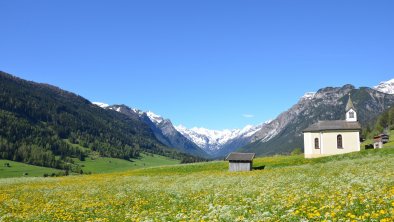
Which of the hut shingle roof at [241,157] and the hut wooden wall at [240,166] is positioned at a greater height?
the hut shingle roof at [241,157]

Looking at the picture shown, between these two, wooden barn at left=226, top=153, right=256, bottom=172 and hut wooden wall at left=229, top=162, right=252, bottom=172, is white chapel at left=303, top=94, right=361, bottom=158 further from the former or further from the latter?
hut wooden wall at left=229, top=162, right=252, bottom=172

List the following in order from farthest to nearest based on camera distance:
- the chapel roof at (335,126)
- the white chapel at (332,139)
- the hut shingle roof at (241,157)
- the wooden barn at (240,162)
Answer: the chapel roof at (335,126), the white chapel at (332,139), the hut shingle roof at (241,157), the wooden barn at (240,162)

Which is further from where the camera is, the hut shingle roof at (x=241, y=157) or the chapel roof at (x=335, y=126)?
the chapel roof at (x=335, y=126)

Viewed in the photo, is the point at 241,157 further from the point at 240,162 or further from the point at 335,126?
the point at 335,126

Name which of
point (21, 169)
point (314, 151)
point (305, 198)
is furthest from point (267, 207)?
point (21, 169)

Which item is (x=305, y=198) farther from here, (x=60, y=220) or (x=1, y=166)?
(x=1, y=166)

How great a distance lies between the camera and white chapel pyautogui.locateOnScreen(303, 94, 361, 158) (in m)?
77.5

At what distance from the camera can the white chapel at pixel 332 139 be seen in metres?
77.5

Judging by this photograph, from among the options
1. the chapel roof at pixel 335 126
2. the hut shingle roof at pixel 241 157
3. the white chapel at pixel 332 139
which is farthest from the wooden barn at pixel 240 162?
the chapel roof at pixel 335 126

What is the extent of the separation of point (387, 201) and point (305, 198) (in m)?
4.76

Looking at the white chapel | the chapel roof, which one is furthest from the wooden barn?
the chapel roof

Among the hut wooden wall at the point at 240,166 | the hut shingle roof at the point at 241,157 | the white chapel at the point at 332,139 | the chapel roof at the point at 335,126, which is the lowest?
the hut wooden wall at the point at 240,166

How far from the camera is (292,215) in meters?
10.4

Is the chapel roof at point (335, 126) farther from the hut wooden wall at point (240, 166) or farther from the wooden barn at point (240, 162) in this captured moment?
the hut wooden wall at point (240, 166)
